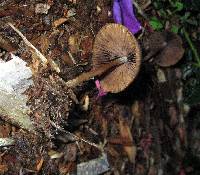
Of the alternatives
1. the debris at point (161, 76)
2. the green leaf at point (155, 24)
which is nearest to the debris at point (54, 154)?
the debris at point (161, 76)

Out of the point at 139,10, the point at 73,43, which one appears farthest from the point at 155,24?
the point at 73,43

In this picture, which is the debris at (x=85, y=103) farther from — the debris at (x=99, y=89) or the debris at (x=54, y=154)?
the debris at (x=54, y=154)

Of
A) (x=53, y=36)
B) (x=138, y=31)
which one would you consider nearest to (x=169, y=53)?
(x=138, y=31)

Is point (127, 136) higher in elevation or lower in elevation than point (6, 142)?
lower

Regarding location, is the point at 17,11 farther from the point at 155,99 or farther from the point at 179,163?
the point at 179,163

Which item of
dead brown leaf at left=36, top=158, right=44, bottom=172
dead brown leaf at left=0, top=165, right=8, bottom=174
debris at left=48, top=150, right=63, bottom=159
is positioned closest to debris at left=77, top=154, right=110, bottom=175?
debris at left=48, top=150, right=63, bottom=159

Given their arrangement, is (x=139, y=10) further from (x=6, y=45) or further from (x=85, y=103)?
(x=6, y=45)
